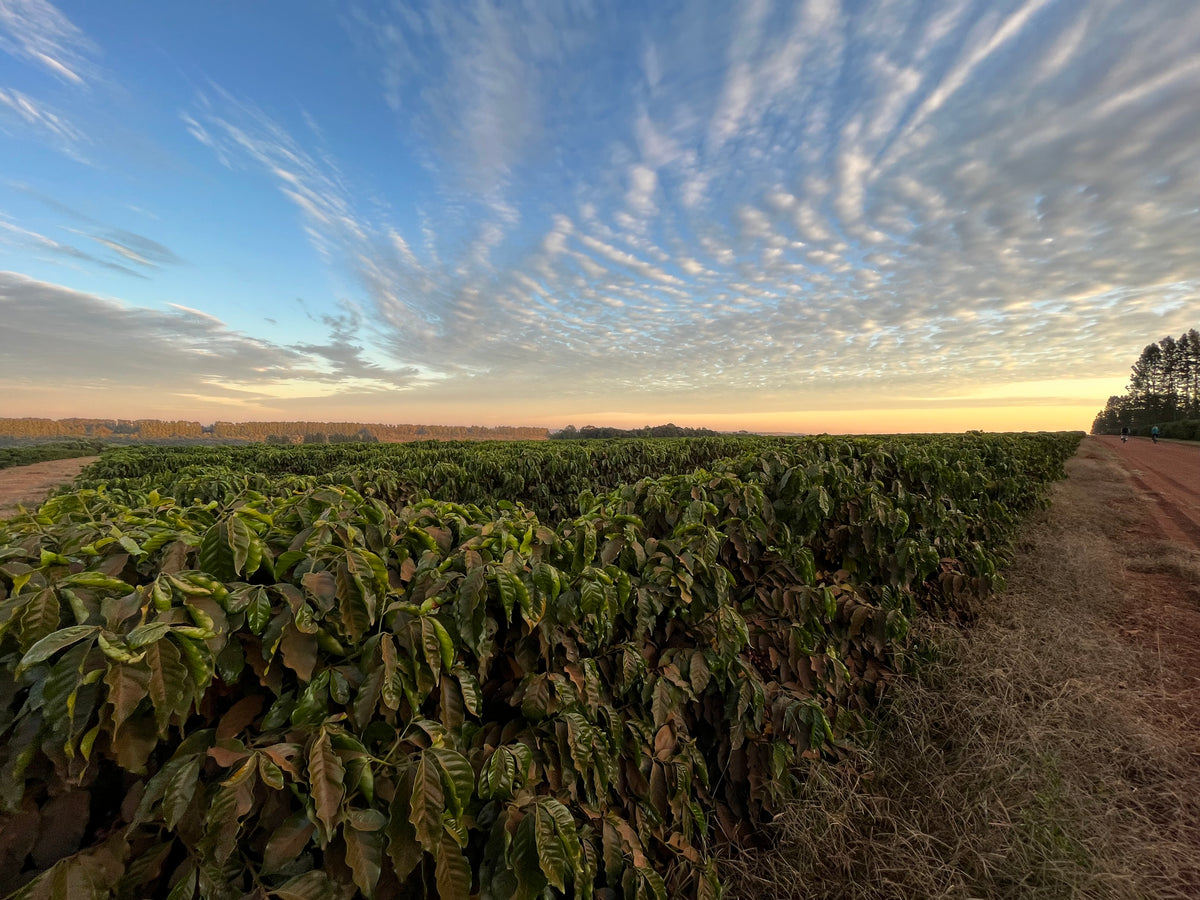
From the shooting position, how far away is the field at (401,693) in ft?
3.53

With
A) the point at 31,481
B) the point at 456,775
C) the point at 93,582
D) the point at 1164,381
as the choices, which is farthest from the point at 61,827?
the point at 1164,381

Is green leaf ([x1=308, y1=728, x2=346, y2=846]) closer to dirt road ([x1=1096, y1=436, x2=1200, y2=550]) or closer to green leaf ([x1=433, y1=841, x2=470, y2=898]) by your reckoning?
green leaf ([x1=433, y1=841, x2=470, y2=898])

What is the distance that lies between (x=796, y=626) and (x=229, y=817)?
2.49m

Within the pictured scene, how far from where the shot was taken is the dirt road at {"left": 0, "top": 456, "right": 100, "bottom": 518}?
62.2 ft

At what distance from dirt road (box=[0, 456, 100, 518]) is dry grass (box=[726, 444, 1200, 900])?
2075cm

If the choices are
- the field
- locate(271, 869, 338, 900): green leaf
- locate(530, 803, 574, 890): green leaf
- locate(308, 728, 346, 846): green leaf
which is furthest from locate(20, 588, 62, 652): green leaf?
locate(530, 803, 574, 890): green leaf

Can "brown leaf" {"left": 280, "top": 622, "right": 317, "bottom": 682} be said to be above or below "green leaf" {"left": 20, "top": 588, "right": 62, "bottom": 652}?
below

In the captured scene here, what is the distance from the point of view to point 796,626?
9.02 ft

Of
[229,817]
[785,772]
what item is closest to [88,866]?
[229,817]

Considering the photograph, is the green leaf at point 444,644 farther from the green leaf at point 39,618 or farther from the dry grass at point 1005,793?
the dry grass at point 1005,793

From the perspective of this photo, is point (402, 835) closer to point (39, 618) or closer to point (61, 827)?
point (61, 827)

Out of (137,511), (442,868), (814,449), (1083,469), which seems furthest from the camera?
(1083,469)

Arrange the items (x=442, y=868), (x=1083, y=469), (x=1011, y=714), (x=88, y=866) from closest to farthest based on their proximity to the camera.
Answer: (x=88, y=866) < (x=442, y=868) < (x=1011, y=714) < (x=1083, y=469)

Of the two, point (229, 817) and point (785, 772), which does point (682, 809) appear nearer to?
point (785, 772)
